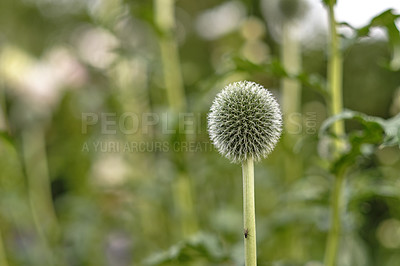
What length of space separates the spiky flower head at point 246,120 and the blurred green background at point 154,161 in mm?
220

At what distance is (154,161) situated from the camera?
2088 millimetres

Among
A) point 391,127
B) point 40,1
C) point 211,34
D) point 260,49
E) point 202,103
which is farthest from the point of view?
point 40,1

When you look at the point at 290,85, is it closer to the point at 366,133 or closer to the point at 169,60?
the point at 169,60

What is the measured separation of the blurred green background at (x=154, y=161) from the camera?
1315 mm

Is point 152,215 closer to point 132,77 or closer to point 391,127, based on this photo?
point 132,77

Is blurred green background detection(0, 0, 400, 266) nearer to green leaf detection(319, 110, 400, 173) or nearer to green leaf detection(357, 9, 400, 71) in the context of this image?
→ green leaf detection(319, 110, 400, 173)

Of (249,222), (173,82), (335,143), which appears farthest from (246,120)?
(173,82)

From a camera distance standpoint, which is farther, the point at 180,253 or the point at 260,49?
the point at 260,49

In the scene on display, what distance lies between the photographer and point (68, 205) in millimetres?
1889

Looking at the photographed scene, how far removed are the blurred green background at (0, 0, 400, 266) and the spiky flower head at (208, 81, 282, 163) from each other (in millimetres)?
220

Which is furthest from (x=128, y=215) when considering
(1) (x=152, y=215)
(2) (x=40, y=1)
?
(2) (x=40, y=1)

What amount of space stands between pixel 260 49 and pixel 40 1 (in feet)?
8.12

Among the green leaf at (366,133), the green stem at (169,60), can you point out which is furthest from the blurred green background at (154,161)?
the green leaf at (366,133)

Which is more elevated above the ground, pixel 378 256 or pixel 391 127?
pixel 391 127
